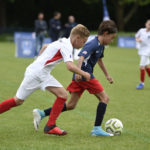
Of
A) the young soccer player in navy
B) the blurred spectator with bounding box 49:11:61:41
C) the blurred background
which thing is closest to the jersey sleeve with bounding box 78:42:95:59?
the young soccer player in navy

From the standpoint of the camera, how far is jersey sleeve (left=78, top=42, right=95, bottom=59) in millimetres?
5594

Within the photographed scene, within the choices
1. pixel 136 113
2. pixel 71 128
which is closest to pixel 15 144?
pixel 71 128

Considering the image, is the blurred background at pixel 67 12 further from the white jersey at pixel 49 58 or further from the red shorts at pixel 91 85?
the white jersey at pixel 49 58

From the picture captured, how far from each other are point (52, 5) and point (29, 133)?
43218mm

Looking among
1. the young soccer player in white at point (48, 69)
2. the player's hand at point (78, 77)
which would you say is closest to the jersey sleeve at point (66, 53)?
the young soccer player in white at point (48, 69)

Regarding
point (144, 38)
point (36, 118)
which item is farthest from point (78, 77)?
point (144, 38)

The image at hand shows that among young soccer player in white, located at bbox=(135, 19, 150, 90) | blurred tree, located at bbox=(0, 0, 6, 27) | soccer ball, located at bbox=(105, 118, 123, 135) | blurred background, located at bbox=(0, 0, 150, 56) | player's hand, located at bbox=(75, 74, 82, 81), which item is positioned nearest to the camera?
player's hand, located at bbox=(75, 74, 82, 81)

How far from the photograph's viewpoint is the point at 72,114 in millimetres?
7359

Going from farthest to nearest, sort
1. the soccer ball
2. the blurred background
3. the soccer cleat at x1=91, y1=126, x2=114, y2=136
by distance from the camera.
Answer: the blurred background, the soccer ball, the soccer cleat at x1=91, y1=126, x2=114, y2=136

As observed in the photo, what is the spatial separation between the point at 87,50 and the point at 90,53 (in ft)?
0.24

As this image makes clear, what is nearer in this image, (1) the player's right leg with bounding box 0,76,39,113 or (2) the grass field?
(2) the grass field

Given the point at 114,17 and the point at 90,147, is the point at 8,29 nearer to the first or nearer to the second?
the point at 114,17

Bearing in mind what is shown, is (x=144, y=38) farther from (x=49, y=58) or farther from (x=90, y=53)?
(x=49, y=58)

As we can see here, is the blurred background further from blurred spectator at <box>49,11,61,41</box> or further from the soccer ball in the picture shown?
the soccer ball
